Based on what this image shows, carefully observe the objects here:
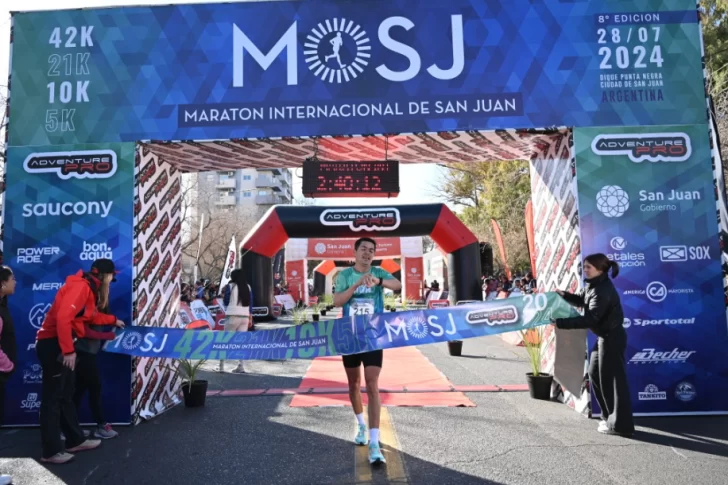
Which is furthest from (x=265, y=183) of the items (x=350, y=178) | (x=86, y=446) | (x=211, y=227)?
(x=86, y=446)

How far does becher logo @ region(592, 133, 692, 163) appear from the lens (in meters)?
5.56

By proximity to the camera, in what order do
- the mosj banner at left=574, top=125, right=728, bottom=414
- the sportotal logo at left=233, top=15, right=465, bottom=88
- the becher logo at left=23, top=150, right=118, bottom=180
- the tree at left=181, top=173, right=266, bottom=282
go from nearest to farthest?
the mosj banner at left=574, top=125, right=728, bottom=414 → the becher logo at left=23, top=150, right=118, bottom=180 → the sportotal logo at left=233, top=15, right=465, bottom=88 → the tree at left=181, top=173, right=266, bottom=282

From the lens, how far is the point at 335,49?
5.82 metres

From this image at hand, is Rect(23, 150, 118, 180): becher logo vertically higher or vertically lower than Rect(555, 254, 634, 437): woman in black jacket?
higher

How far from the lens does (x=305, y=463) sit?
415 cm

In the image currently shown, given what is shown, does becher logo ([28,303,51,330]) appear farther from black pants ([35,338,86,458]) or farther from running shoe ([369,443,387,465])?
running shoe ([369,443,387,465])

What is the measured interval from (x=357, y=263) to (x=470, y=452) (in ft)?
6.24

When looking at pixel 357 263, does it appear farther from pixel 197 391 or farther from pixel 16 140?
pixel 16 140

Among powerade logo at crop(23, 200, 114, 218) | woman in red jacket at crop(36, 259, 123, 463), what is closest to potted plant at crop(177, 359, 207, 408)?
woman in red jacket at crop(36, 259, 123, 463)

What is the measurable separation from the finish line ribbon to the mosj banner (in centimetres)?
96

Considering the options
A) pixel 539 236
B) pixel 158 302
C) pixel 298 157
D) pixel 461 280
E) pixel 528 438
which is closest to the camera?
pixel 528 438

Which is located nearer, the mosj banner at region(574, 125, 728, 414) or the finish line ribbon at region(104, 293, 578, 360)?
the finish line ribbon at region(104, 293, 578, 360)

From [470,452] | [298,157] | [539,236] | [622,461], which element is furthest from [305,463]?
[539,236]

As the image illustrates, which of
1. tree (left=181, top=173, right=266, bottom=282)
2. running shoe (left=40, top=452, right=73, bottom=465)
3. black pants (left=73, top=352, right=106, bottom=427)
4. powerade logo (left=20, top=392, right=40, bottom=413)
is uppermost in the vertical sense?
tree (left=181, top=173, right=266, bottom=282)
